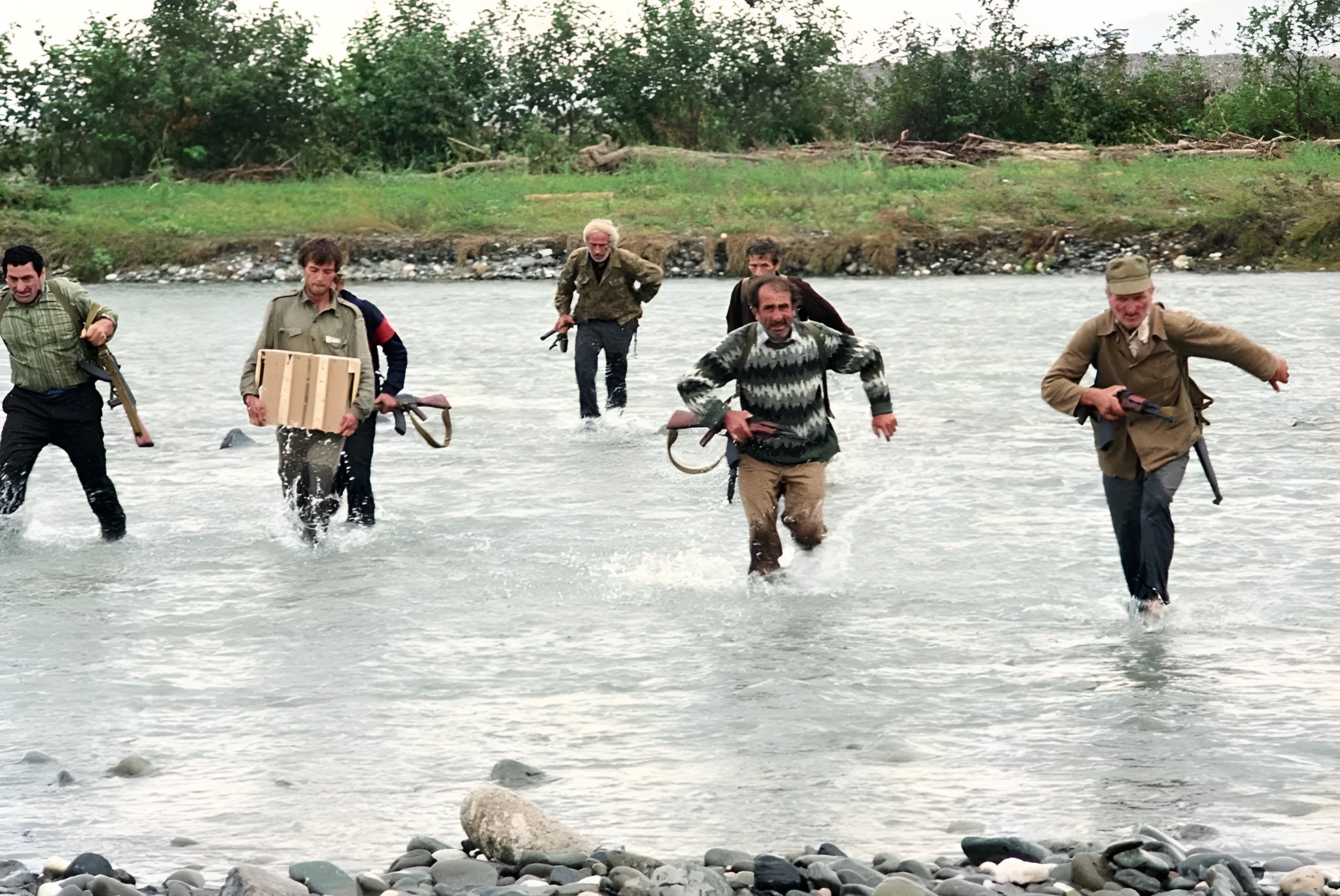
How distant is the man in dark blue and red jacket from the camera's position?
35.5ft

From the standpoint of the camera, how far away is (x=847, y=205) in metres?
39.1

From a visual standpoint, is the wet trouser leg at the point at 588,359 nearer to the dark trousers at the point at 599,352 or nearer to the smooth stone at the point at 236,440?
the dark trousers at the point at 599,352

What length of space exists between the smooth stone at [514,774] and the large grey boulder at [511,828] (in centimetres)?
71

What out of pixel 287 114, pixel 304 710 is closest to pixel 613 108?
pixel 287 114

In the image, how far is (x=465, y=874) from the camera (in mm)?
5941

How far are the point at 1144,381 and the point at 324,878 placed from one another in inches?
175

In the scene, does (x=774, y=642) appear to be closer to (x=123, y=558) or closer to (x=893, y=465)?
(x=123, y=558)

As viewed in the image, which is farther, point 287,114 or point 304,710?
point 287,114

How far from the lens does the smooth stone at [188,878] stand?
584 centimetres

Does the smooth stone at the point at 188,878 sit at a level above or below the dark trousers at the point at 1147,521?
below

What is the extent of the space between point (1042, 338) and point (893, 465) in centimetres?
1061

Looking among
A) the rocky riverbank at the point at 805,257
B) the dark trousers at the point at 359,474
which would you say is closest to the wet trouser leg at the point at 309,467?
the dark trousers at the point at 359,474

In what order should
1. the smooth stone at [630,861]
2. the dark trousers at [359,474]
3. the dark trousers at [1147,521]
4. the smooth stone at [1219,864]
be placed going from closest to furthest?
the smooth stone at [1219,864] < the smooth stone at [630,861] < the dark trousers at [1147,521] < the dark trousers at [359,474]

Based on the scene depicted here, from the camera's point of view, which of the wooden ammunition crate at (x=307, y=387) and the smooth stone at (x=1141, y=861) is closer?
the smooth stone at (x=1141, y=861)
